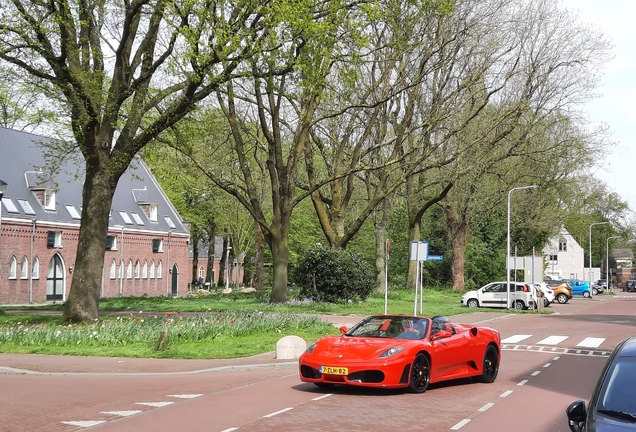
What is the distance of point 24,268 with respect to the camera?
5119 centimetres

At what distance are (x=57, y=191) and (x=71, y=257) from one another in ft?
33.5

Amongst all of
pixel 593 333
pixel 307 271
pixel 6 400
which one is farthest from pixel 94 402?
pixel 307 271

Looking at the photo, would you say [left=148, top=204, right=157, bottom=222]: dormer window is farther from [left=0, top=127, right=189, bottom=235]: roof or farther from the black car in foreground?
the black car in foreground

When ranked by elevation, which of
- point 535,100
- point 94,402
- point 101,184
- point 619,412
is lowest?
point 94,402

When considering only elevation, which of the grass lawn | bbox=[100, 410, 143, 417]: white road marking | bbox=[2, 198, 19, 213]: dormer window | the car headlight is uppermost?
bbox=[2, 198, 19, 213]: dormer window

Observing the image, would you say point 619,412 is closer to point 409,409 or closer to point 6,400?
point 409,409

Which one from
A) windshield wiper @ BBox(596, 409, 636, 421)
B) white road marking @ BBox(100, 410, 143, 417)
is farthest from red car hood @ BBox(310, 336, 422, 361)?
windshield wiper @ BBox(596, 409, 636, 421)

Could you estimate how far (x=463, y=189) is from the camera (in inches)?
2233

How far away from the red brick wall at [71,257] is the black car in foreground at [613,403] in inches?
1843

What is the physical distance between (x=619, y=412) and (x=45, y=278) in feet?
167

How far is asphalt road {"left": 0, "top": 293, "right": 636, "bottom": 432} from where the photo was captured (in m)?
10.5

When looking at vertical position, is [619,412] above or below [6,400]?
above

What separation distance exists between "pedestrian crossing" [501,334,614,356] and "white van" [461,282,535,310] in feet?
62.8

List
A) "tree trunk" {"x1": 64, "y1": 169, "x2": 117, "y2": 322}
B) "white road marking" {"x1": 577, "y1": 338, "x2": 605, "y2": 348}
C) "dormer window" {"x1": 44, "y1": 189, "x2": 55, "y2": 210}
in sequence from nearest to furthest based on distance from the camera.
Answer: "white road marking" {"x1": 577, "y1": 338, "x2": 605, "y2": 348}
"tree trunk" {"x1": 64, "y1": 169, "x2": 117, "y2": 322}
"dormer window" {"x1": 44, "y1": 189, "x2": 55, "y2": 210}
